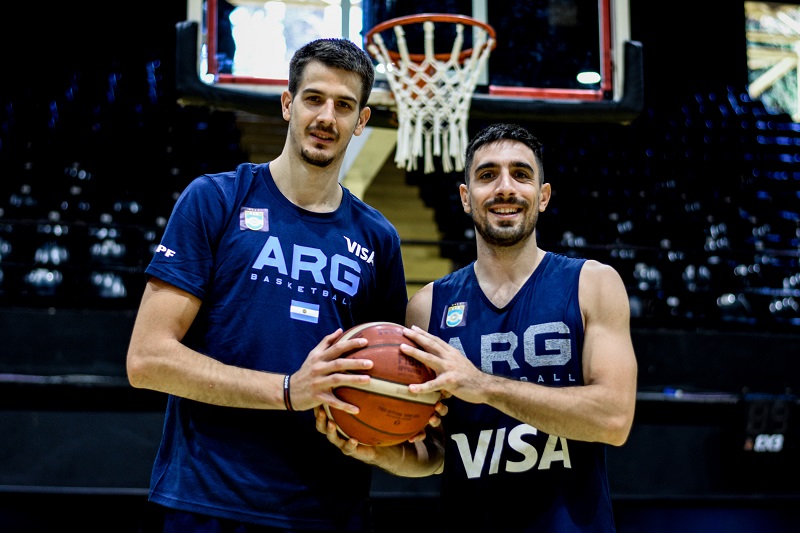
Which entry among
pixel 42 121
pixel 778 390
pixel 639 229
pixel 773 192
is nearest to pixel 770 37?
pixel 773 192

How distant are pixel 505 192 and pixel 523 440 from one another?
81cm

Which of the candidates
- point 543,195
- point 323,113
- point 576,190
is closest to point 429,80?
point 543,195

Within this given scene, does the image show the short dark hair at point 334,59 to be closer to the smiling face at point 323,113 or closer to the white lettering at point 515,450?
the smiling face at point 323,113

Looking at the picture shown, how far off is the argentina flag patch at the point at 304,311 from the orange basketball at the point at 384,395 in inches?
4.9

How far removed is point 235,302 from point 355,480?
650mm

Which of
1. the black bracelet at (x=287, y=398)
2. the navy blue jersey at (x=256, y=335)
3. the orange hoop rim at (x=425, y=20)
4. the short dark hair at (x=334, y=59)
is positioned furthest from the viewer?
the orange hoop rim at (x=425, y=20)

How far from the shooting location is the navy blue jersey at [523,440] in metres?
2.33

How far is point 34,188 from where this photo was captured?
26.9 ft

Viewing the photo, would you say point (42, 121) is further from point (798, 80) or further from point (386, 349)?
point (798, 80)

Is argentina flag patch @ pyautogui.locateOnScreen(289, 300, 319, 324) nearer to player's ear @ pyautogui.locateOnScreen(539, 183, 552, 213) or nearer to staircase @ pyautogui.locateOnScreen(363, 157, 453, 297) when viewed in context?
player's ear @ pyautogui.locateOnScreen(539, 183, 552, 213)

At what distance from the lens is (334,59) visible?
2.41m

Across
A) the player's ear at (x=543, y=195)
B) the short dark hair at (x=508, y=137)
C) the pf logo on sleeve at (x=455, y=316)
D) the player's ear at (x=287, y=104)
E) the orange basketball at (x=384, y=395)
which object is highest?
the player's ear at (x=287, y=104)

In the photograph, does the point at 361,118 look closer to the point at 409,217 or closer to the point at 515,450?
the point at 515,450

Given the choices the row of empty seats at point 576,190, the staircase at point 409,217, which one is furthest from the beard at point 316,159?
the staircase at point 409,217
